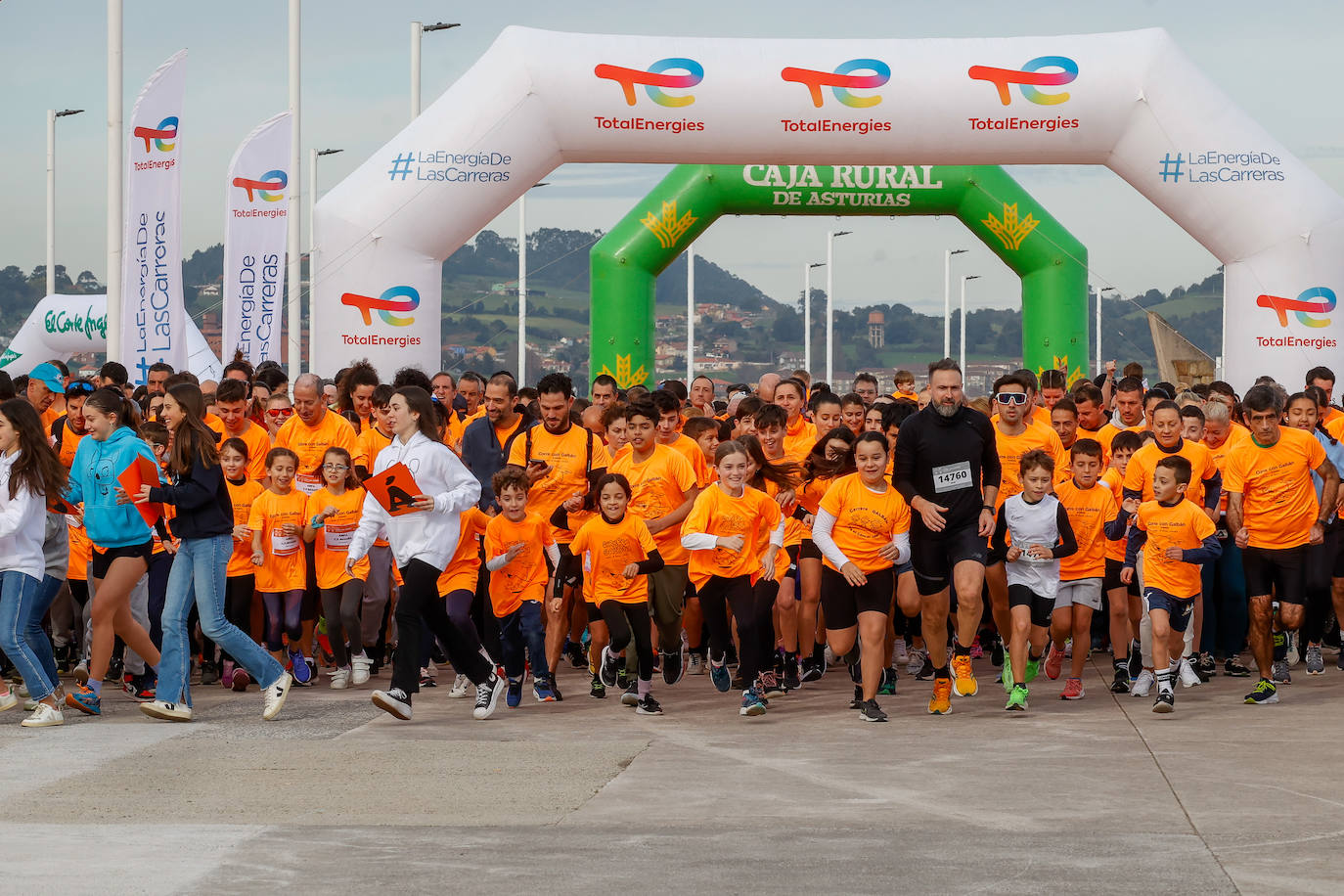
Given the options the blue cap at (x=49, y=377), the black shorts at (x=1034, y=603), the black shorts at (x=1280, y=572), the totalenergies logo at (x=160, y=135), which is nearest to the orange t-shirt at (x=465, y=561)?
the black shorts at (x=1034, y=603)

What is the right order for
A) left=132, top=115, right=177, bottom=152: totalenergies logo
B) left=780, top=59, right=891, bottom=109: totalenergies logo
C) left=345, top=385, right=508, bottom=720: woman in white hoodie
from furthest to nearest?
1. left=132, top=115, right=177, bottom=152: totalenergies logo
2. left=780, top=59, right=891, bottom=109: totalenergies logo
3. left=345, top=385, right=508, bottom=720: woman in white hoodie

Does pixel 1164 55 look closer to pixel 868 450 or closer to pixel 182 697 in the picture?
pixel 868 450

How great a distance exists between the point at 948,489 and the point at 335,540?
12.3 feet

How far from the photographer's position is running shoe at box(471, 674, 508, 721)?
9.32m

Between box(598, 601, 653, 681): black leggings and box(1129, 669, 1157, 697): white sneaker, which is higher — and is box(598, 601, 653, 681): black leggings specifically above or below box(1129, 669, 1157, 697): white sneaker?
above

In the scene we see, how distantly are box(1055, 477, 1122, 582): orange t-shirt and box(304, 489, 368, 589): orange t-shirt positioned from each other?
4.26 meters

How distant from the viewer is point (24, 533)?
905cm

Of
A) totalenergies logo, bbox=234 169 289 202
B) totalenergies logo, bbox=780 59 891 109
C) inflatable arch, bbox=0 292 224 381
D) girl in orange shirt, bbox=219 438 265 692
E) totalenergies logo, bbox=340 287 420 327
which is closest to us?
girl in orange shirt, bbox=219 438 265 692

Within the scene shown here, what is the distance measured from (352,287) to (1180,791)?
10.5m

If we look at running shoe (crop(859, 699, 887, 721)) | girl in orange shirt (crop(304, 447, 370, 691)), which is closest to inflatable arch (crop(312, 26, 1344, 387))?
girl in orange shirt (crop(304, 447, 370, 691))

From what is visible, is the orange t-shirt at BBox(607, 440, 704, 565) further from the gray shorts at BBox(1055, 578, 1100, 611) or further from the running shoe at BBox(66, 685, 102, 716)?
the running shoe at BBox(66, 685, 102, 716)

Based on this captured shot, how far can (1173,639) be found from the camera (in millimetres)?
10016

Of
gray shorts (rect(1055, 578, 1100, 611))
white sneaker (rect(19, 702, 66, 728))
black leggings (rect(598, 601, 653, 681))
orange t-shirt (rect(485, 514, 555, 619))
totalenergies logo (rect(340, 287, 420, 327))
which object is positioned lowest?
white sneaker (rect(19, 702, 66, 728))

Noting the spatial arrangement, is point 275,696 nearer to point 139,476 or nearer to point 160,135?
point 139,476
